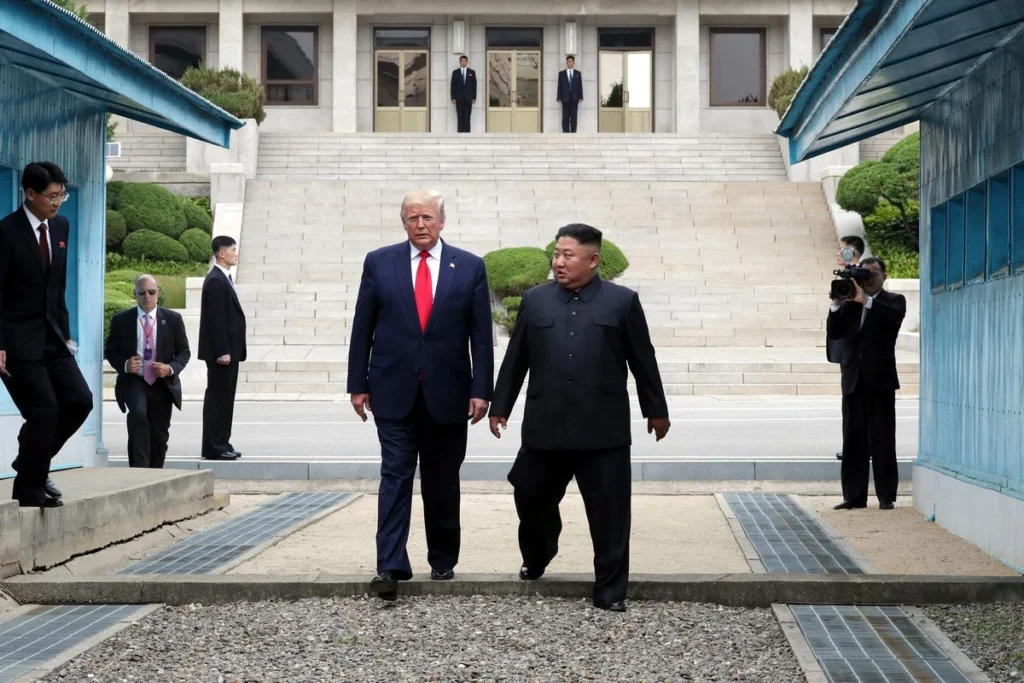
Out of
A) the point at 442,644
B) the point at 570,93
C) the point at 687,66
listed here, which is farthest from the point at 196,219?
the point at 442,644

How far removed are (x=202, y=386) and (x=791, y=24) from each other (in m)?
25.7

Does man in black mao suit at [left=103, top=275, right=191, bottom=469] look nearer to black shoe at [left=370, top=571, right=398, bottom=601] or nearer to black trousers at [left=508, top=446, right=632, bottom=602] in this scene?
black shoe at [left=370, top=571, right=398, bottom=601]

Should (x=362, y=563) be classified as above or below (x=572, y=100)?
below

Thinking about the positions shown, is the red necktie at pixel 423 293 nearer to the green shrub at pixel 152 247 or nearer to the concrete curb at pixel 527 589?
the concrete curb at pixel 527 589

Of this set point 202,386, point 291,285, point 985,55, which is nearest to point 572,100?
point 291,285

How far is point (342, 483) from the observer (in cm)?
1224

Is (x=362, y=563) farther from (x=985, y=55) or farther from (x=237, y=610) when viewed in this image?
(x=985, y=55)

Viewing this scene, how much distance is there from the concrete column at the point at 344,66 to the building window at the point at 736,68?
10.3m

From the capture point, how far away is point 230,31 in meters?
41.1

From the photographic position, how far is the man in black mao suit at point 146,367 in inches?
451

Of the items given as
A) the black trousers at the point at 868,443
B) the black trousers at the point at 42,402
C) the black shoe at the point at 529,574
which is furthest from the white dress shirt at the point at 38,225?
the black trousers at the point at 868,443

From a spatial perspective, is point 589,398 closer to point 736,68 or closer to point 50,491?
point 50,491

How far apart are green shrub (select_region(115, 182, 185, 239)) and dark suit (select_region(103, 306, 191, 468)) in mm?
18747

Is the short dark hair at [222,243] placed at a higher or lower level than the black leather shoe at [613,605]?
higher
